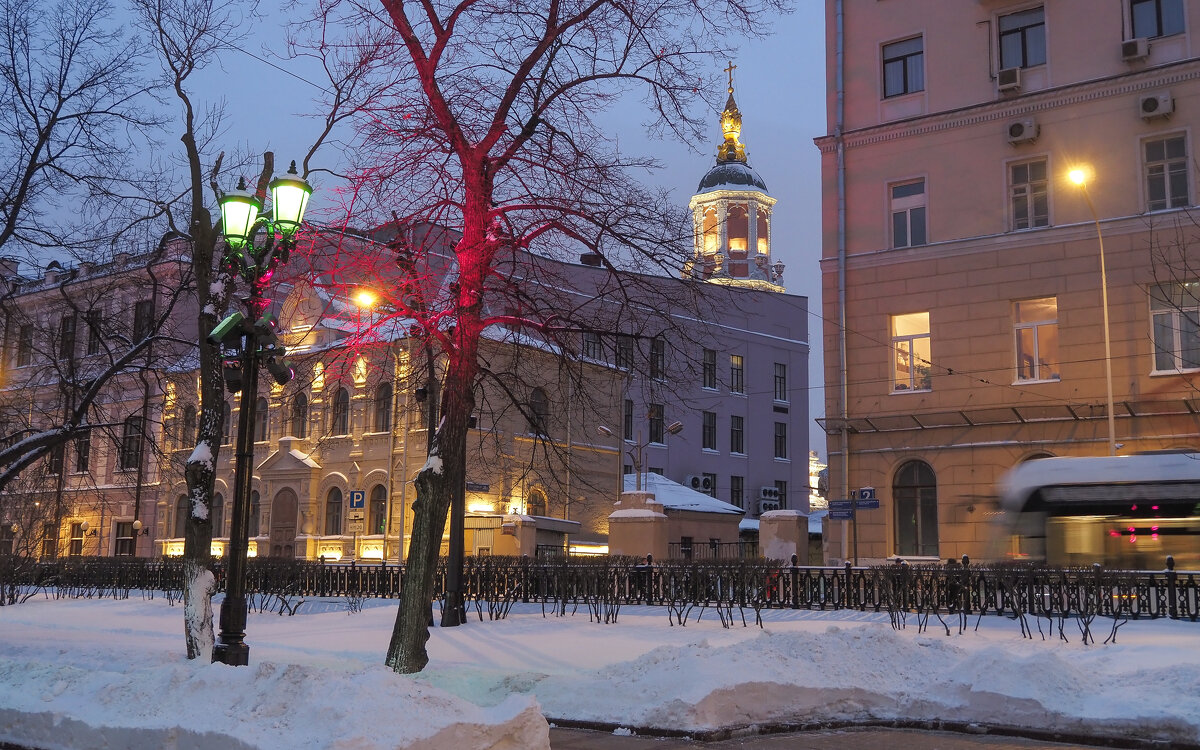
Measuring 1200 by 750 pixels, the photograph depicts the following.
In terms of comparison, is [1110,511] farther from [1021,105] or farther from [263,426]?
[263,426]

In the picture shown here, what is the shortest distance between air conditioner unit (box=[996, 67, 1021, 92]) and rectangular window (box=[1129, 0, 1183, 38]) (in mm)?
2945

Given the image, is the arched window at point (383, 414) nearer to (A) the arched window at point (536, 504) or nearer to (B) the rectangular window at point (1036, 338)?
(A) the arched window at point (536, 504)

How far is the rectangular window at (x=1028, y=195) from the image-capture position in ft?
95.8

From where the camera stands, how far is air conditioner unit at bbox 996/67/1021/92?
95.9ft

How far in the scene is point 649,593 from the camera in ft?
78.0

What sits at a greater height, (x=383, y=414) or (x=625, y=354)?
(x=383, y=414)

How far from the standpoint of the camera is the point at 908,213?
3134 cm

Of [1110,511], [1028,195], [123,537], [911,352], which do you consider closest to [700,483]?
[123,537]

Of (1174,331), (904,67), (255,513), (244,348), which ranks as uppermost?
(904,67)

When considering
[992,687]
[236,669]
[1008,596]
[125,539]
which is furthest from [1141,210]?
[125,539]

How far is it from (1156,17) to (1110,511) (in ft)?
44.9

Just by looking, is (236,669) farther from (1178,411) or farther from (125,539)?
(125,539)

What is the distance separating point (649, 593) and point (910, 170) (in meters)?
15.0

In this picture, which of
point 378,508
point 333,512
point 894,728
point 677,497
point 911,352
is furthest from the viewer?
point 677,497
